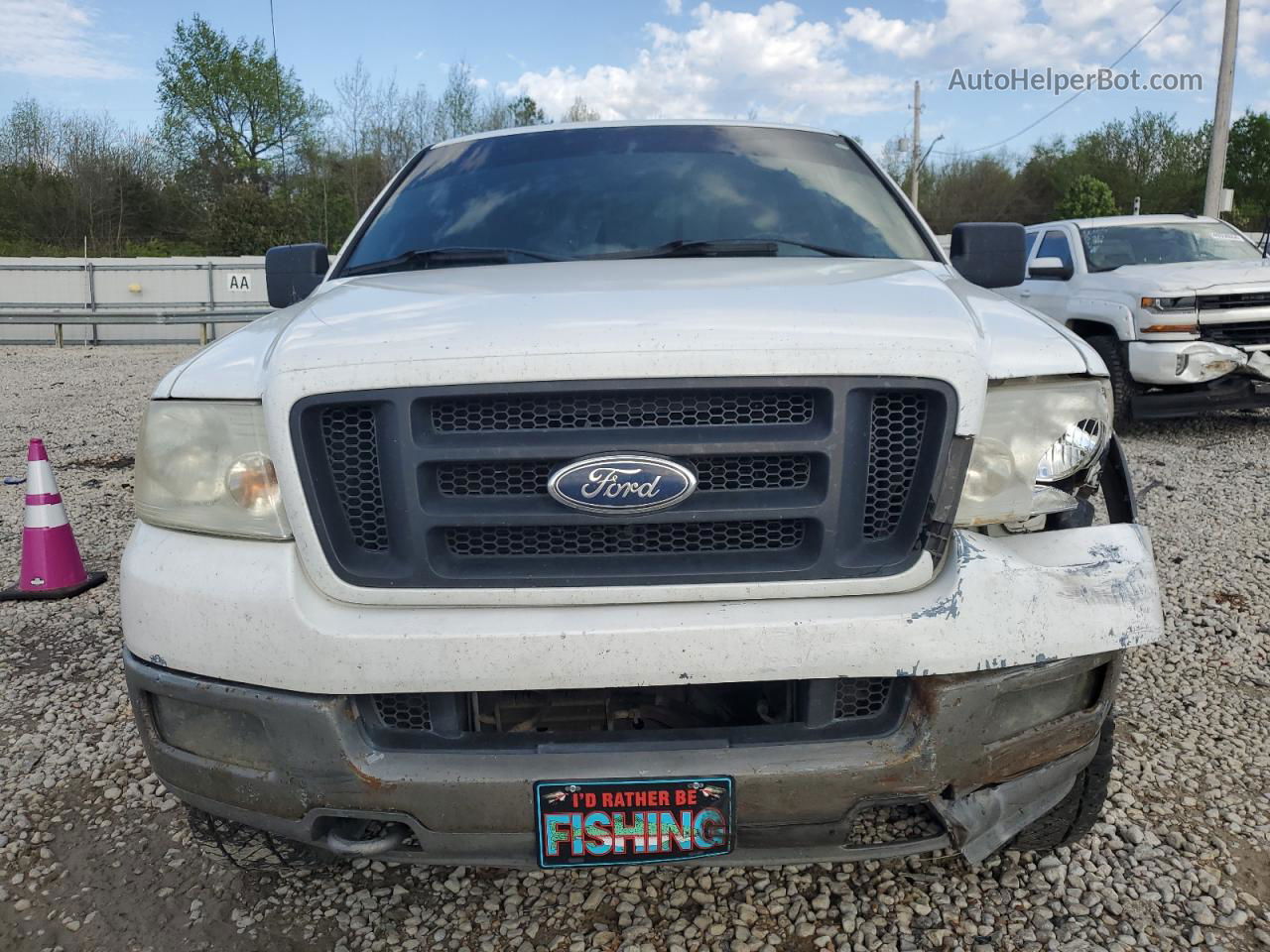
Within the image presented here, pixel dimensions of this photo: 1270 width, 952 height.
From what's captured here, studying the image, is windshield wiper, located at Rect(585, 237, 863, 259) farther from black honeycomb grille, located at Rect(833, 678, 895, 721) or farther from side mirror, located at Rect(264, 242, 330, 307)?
black honeycomb grille, located at Rect(833, 678, 895, 721)

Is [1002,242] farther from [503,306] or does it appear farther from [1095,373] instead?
[503,306]

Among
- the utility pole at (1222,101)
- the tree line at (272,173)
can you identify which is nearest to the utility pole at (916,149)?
the tree line at (272,173)

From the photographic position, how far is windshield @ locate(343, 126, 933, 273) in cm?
286

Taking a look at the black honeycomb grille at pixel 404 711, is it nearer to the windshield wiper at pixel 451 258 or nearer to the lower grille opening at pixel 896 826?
the lower grille opening at pixel 896 826

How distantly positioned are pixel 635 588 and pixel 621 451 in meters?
0.25

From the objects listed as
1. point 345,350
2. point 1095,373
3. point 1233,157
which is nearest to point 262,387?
point 345,350

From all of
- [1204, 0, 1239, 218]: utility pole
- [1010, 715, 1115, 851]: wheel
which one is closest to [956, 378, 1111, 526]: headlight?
[1010, 715, 1115, 851]: wheel

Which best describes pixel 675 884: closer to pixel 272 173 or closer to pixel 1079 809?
pixel 1079 809

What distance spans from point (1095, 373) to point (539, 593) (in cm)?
118

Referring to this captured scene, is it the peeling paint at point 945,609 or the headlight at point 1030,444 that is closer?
the peeling paint at point 945,609

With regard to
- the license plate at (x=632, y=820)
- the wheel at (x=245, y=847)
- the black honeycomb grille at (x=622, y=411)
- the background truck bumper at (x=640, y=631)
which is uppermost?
the black honeycomb grille at (x=622, y=411)

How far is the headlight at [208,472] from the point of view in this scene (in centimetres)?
186

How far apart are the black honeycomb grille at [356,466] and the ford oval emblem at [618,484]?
33 centimetres

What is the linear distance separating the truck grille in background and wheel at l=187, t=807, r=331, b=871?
723 millimetres
